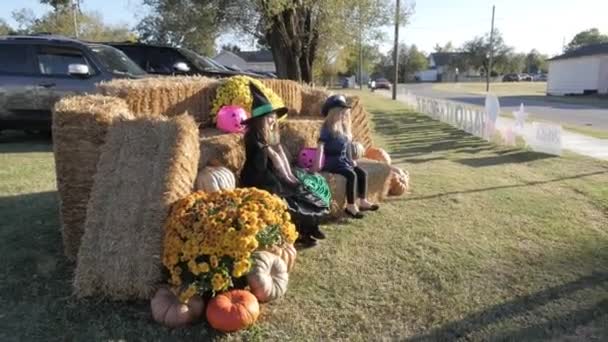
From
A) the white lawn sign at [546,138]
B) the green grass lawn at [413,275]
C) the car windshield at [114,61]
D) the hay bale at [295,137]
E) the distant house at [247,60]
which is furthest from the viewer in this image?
the distant house at [247,60]

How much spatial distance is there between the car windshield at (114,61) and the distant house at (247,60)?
5071 cm

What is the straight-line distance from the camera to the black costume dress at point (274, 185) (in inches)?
171

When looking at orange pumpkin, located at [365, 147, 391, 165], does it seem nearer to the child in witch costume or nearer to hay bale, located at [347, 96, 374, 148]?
hay bale, located at [347, 96, 374, 148]

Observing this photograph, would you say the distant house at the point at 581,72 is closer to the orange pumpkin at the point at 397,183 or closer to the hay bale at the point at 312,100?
the hay bale at the point at 312,100

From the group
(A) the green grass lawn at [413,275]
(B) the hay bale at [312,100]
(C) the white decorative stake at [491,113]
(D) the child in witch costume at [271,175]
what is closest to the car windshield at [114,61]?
(A) the green grass lawn at [413,275]

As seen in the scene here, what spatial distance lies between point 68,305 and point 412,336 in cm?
231

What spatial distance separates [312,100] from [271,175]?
13.5 feet

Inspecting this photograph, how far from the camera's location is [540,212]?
18.6ft

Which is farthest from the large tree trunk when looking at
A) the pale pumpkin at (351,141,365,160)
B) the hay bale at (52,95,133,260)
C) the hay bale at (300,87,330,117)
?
the hay bale at (52,95,133,260)

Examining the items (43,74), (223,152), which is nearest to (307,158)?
(223,152)

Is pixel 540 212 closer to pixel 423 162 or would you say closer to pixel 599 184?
pixel 599 184

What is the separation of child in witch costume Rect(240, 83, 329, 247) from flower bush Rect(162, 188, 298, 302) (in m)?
0.86

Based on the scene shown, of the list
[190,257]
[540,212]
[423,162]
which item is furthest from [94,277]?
[423,162]

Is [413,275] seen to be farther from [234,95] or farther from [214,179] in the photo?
[234,95]
